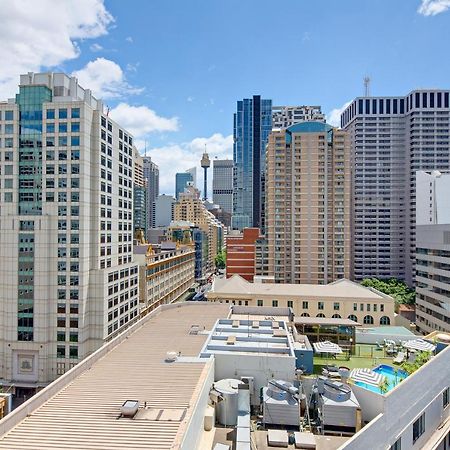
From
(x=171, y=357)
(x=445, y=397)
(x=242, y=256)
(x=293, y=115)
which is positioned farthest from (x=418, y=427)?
(x=293, y=115)

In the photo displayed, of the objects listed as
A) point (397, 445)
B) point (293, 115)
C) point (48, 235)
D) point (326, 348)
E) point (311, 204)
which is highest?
point (293, 115)

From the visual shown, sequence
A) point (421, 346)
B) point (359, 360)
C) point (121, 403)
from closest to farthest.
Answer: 1. point (121, 403)
2. point (421, 346)
3. point (359, 360)

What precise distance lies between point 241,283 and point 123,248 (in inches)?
902

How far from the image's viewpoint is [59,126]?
161ft

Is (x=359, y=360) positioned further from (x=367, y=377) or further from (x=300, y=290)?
(x=300, y=290)

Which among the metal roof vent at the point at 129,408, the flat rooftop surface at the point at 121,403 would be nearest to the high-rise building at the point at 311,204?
the flat rooftop surface at the point at 121,403

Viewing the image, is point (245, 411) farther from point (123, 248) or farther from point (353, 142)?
point (353, 142)

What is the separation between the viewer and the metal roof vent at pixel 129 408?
17312 millimetres

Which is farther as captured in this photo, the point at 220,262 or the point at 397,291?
the point at 220,262

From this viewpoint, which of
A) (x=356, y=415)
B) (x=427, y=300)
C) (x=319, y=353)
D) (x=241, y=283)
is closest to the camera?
(x=356, y=415)

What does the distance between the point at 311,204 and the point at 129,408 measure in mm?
78769

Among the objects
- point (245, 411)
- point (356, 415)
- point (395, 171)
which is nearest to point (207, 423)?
point (245, 411)

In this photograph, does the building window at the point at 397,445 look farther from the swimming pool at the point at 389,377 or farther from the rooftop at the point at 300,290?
the rooftop at the point at 300,290

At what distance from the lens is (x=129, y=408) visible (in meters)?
17.4
